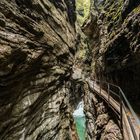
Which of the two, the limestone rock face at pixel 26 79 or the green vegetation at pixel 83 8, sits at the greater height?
the green vegetation at pixel 83 8

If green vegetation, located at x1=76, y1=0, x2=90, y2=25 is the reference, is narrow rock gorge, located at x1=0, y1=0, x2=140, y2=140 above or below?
below

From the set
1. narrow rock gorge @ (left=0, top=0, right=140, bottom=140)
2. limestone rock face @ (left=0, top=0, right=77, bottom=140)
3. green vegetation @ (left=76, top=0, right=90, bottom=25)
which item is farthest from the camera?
green vegetation @ (left=76, top=0, right=90, bottom=25)

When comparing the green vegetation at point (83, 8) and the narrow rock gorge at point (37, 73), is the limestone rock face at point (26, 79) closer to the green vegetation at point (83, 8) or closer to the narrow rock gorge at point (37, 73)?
the narrow rock gorge at point (37, 73)

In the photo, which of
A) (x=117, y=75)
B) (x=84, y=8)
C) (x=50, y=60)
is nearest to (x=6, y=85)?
(x=50, y=60)

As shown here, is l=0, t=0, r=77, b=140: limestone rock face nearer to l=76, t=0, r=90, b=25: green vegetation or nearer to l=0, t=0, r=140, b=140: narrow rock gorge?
l=0, t=0, r=140, b=140: narrow rock gorge

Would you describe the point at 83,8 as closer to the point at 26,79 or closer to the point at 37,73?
the point at 37,73

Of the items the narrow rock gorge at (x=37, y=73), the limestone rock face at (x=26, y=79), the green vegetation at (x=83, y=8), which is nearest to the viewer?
the limestone rock face at (x=26, y=79)

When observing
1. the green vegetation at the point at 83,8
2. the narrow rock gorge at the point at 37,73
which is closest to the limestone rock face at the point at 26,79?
the narrow rock gorge at the point at 37,73

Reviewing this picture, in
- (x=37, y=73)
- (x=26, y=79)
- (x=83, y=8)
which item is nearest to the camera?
(x=26, y=79)

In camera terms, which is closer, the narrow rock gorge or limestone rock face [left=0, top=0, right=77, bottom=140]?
limestone rock face [left=0, top=0, right=77, bottom=140]

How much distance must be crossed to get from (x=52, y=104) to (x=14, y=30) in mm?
5214

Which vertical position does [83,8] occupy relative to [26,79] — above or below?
above

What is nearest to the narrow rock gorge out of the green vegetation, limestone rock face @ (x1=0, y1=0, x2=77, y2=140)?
limestone rock face @ (x1=0, y1=0, x2=77, y2=140)

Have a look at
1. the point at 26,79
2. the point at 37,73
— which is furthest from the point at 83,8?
the point at 26,79
